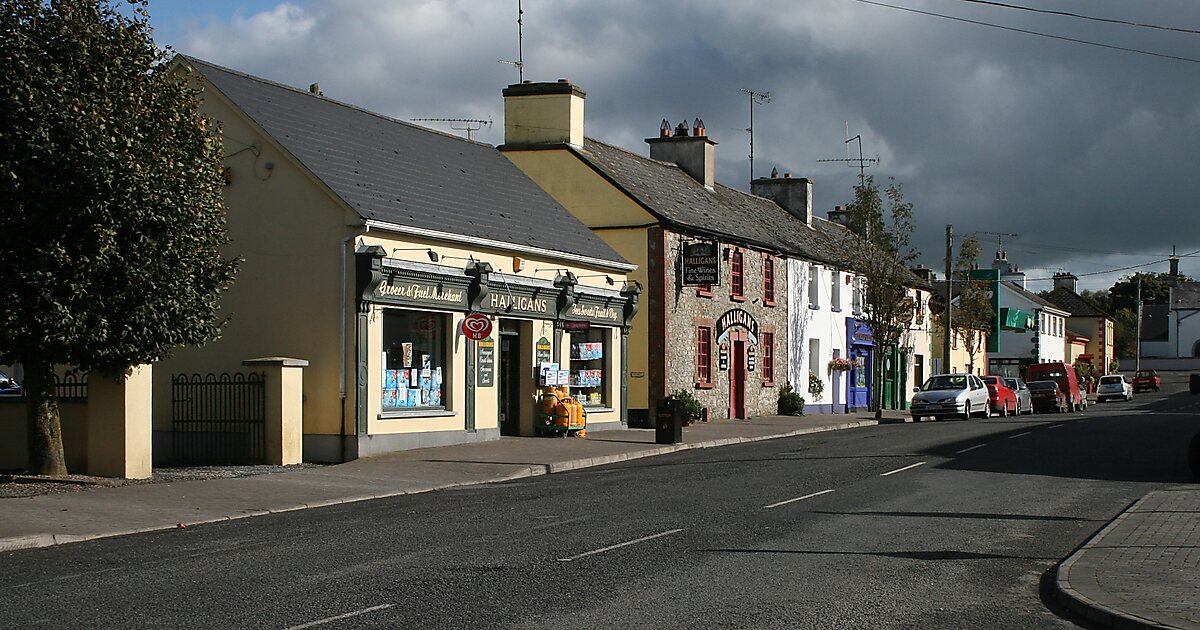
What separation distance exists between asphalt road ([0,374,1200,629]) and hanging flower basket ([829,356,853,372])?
2722cm

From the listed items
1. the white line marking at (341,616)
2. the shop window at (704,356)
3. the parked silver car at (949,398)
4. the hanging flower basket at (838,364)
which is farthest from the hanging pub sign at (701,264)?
the white line marking at (341,616)

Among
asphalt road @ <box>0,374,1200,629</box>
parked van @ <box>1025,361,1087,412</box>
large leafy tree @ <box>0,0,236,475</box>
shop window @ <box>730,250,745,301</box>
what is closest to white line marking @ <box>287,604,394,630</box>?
asphalt road @ <box>0,374,1200,629</box>

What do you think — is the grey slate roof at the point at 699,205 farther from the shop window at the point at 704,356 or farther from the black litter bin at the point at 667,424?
the black litter bin at the point at 667,424

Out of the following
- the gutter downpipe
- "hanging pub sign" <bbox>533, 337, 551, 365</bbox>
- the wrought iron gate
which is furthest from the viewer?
"hanging pub sign" <bbox>533, 337, 551, 365</bbox>

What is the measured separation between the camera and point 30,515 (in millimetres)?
14164

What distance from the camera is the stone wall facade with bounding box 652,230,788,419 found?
114 ft

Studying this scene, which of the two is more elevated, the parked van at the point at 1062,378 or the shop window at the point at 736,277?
the shop window at the point at 736,277

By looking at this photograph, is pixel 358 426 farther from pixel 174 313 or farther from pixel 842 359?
pixel 842 359

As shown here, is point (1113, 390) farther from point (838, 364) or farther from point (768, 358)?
point (768, 358)

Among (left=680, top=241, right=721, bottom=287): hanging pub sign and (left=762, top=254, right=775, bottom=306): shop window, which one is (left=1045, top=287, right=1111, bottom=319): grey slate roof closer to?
(left=762, top=254, right=775, bottom=306): shop window

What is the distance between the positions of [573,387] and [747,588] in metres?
21.3

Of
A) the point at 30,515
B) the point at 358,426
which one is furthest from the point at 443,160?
the point at 30,515

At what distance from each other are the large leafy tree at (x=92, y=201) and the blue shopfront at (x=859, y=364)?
113ft

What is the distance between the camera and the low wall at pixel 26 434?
62.0 feet
